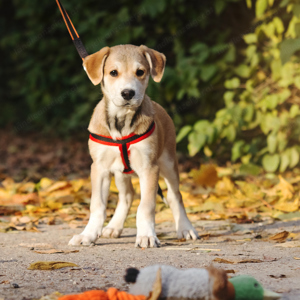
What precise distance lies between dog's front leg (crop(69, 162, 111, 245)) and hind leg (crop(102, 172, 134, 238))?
7.9 inches

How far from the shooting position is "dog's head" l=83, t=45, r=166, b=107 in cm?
359

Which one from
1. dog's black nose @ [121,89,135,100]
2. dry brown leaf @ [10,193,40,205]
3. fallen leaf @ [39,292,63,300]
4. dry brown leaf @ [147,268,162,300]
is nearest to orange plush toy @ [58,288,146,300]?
dry brown leaf @ [147,268,162,300]

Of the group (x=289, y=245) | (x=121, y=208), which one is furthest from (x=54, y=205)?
(x=289, y=245)

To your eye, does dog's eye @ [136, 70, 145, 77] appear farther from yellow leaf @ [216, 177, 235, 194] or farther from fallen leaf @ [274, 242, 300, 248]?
yellow leaf @ [216, 177, 235, 194]

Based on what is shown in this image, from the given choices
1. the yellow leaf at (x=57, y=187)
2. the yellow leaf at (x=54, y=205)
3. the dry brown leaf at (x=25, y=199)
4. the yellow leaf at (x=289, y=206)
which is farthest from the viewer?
the yellow leaf at (x=57, y=187)

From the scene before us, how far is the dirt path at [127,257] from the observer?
2.38m

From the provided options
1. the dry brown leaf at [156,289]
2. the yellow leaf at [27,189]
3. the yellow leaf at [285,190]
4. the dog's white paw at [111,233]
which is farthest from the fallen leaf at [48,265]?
the yellow leaf at [27,189]

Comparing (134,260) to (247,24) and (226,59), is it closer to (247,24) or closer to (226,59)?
(226,59)

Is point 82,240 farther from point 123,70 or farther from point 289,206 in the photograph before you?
point 289,206

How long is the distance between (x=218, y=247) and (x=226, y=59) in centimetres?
363

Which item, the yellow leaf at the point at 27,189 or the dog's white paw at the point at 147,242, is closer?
the dog's white paw at the point at 147,242

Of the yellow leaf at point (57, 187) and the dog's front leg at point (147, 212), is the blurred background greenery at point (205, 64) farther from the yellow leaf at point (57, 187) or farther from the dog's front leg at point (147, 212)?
the dog's front leg at point (147, 212)

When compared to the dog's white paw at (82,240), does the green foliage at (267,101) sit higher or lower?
higher

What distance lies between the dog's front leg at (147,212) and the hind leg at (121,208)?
35 centimetres
